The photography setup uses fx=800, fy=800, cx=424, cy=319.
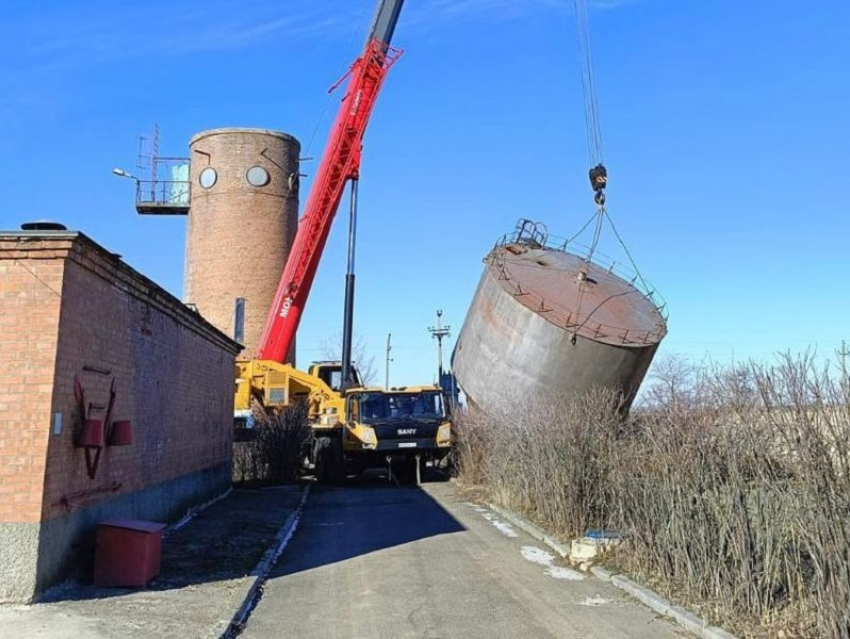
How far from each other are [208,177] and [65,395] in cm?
2830

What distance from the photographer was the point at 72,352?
776 cm

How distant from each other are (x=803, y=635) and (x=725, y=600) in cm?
104

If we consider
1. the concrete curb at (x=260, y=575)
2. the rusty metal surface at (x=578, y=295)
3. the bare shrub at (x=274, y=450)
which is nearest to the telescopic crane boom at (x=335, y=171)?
the bare shrub at (x=274, y=450)

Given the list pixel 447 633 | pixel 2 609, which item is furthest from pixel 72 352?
pixel 447 633

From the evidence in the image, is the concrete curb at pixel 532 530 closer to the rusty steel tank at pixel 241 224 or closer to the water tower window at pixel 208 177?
the rusty steel tank at pixel 241 224

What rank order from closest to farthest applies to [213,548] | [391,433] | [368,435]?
[213,548] < [368,435] < [391,433]

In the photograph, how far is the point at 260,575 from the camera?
8789 mm

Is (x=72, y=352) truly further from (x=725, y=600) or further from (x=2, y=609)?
(x=725, y=600)

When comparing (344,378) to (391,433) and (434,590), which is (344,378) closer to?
(391,433)

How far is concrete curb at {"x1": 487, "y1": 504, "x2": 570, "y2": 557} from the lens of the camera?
10305 millimetres

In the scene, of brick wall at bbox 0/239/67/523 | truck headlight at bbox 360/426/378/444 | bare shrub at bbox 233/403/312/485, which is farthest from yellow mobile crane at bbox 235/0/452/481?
brick wall at bbox 0/239/67/523

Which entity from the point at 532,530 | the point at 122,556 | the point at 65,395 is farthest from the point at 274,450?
the point at 65,395

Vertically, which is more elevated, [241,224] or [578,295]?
[241,224]

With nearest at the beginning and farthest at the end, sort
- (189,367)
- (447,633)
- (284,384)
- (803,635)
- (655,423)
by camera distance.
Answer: (803,635) → (447,633) → (655,423) → (189,367) → (284,384)
